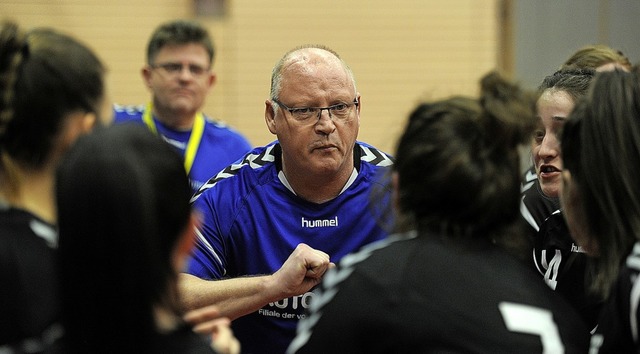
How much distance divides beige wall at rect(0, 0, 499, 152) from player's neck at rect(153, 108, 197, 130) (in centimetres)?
158

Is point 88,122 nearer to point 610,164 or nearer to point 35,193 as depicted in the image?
point 35,193

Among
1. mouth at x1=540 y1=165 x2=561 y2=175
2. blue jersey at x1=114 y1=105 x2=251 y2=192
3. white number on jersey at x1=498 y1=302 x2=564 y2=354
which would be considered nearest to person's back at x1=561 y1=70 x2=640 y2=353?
white number on jersey at x1=498 y1=302 x2=564 y2=354

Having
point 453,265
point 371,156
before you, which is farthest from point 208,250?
point 453,265

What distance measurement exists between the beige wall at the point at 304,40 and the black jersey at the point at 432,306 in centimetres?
482

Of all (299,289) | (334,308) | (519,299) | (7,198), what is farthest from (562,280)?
(7,198)

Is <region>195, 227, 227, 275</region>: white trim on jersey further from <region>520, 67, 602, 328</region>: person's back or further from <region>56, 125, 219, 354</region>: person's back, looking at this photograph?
<region>56, 125, 219, 354</region>: person's back

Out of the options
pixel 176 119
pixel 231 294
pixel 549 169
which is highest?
pixel 549 169

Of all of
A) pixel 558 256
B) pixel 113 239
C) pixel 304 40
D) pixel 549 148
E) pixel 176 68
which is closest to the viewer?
pixel 113 239

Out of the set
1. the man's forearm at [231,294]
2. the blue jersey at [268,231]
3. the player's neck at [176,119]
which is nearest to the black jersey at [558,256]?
the blue jersey at [268,231]

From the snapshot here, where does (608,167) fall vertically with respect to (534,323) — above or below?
above

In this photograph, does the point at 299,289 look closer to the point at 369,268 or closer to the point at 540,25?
the point at 369,268

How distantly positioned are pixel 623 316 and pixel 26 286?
1156 millimetres

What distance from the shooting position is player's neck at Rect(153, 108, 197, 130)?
493cm

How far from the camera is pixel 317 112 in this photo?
9.81 feet
